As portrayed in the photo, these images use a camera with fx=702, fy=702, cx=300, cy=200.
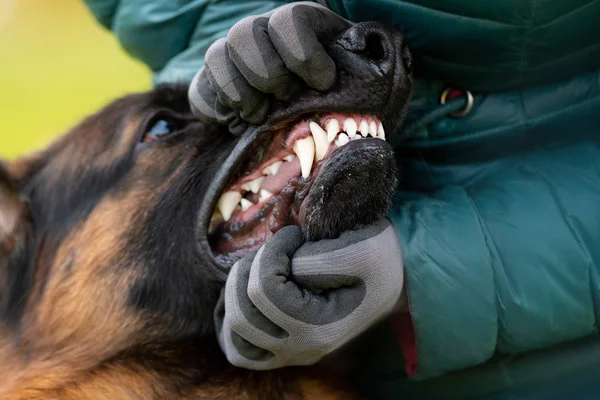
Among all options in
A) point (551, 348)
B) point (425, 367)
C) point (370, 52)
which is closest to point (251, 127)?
point (370, 52)

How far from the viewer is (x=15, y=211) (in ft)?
7.67

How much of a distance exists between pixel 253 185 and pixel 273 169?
0.09 metres

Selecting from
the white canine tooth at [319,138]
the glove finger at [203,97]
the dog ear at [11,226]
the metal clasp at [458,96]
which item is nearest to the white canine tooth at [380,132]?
the white canine tooth at [319,138]

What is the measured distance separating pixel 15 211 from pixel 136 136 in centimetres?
50

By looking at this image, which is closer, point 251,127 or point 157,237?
point 251,127

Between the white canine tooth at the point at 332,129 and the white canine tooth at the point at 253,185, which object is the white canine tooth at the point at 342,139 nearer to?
the white canine tooth at the point at 332,129

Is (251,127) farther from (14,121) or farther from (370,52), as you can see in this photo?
(14,121)

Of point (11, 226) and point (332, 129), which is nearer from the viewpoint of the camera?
point (332, 129)

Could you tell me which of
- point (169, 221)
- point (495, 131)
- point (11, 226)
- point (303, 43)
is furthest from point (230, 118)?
point (11, 226)

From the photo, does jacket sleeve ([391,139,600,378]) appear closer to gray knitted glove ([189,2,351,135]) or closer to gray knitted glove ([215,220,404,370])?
gray knitted glove ([215,220,404,370])

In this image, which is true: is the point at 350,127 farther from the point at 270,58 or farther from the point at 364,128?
the point at 270,58

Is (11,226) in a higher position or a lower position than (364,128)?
lower

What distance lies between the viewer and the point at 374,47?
168cm

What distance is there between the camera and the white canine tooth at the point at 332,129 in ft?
5.59
